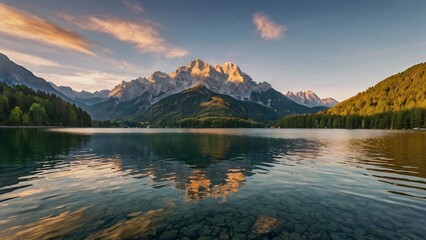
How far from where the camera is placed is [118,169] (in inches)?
1711

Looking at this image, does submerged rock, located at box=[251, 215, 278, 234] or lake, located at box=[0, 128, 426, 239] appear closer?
lake, located at box=[0, 128, 426, 239]

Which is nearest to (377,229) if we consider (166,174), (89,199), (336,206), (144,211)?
(336,206)

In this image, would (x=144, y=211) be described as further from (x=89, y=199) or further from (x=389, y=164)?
(x=389, y=164)

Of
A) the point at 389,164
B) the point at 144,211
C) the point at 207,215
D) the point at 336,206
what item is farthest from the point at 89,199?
the point at 389,164

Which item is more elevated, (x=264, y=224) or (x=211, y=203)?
(x=264, y=224)

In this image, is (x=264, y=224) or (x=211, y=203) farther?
(x=211, y=203)

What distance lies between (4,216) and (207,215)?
17.3 metres

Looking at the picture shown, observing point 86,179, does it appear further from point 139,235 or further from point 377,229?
point 377,229

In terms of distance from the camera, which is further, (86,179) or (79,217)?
(86,179)

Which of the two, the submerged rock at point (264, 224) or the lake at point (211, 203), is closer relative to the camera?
the lake at point (211, 203)

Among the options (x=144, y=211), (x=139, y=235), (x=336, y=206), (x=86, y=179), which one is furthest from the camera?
(x=86, y=179)

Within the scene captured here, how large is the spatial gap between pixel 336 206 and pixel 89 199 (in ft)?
84.7

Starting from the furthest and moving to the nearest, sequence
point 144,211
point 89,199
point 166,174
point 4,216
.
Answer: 1. point 166,174
2. point 89,199
3. point 144,211
4. point 4,216

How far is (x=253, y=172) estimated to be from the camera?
4159cm
